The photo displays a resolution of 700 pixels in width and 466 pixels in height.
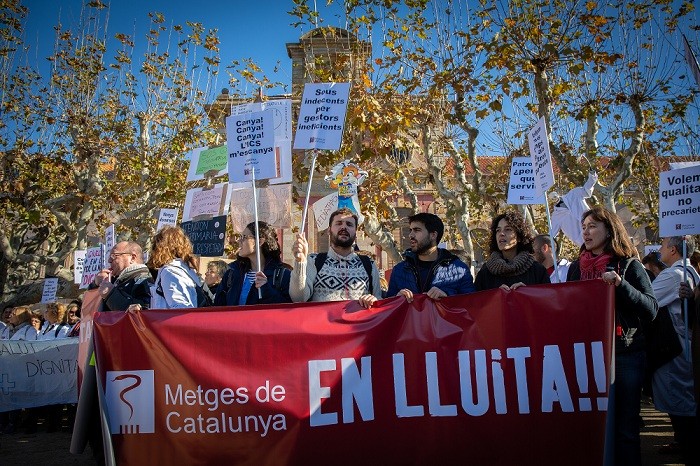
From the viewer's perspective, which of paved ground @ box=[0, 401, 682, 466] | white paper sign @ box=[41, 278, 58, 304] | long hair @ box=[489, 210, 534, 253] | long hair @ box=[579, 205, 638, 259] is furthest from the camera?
white paper sign @ box=[41, 278, 58, 304]

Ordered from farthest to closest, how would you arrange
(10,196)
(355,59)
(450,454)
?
1. (10,196)
2. (355,59)
3. (450,454)

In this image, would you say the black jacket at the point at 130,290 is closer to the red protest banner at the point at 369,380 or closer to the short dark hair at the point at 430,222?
the red protest banner at the point at 369,380

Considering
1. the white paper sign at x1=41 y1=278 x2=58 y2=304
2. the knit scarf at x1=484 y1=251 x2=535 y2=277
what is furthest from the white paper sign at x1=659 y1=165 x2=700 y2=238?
the white paper sign at x1=41 y1=278 x2=58 y2=304

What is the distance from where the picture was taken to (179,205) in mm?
18812

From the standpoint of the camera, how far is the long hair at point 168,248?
5.55 meters

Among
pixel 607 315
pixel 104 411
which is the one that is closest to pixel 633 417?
pixel 607 315

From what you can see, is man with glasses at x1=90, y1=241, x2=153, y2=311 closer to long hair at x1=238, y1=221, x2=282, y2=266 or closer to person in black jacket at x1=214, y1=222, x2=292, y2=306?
person in black jacket at x1=214, y1=222, x2=292, y2=306

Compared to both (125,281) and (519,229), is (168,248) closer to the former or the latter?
(125,281)

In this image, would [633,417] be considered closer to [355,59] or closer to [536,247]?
[536,247]

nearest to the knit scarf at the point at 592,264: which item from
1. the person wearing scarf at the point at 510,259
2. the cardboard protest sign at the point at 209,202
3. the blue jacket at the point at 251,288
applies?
the person wearing scarf at the point at 510,259

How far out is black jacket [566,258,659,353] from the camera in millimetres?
4578

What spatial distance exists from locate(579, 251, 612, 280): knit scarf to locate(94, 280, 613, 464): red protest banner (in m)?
0.29

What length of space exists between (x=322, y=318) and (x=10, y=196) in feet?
51.1

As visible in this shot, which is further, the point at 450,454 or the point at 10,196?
the point at 10,196
